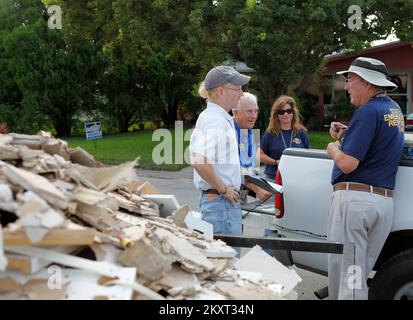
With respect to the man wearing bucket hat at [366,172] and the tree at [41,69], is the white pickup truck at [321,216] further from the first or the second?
the tree at [41,69]

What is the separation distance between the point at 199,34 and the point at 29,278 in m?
12.3

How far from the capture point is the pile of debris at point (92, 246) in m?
2.27

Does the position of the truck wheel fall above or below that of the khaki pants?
below

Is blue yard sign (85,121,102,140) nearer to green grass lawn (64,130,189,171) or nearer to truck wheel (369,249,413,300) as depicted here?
green grass lawn (64,130,189,171)

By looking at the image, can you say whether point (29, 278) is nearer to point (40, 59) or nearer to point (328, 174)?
point (328, 174)

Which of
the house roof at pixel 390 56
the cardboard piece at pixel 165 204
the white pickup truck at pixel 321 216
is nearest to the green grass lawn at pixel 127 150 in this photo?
the house roof at pixel 390 56

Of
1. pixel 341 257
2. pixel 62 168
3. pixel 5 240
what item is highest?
pixel 62 168

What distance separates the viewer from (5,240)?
2217mm

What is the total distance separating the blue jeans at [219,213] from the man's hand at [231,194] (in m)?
0.04

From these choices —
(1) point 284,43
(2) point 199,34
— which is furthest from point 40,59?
(1) point 284,43

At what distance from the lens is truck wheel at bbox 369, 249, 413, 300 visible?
3.60 metres

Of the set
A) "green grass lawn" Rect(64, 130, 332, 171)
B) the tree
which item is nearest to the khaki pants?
"green grass lawn" Rect(64, 130, 332, 171)

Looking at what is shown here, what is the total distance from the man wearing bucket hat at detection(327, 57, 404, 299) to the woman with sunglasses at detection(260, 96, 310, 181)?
71.4 inches

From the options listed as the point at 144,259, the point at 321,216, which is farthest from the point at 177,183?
the point at 144,259
